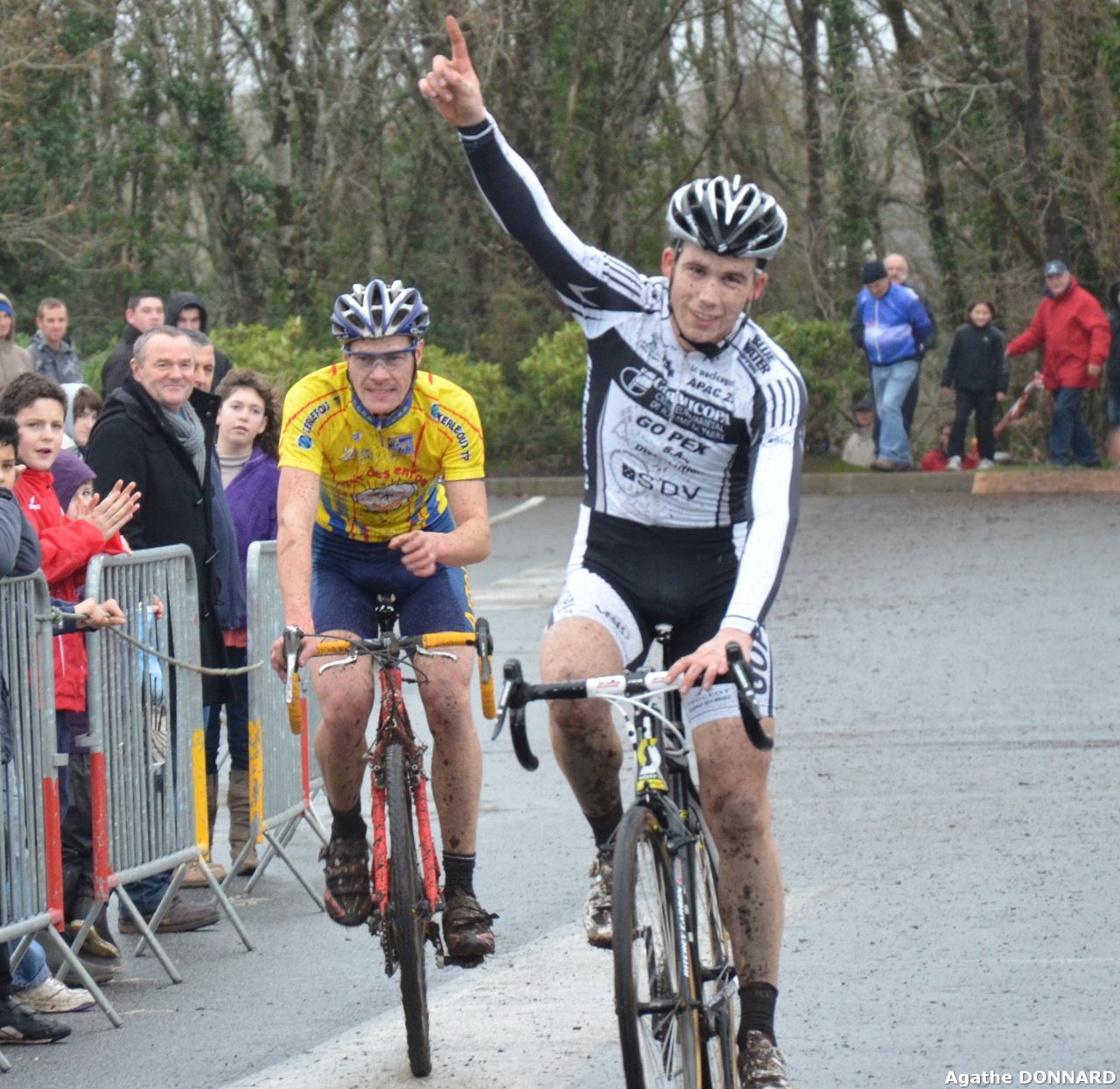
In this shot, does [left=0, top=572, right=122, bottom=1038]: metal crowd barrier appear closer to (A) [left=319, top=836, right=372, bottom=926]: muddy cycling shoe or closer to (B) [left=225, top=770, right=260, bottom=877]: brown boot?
(A) [left=319, top=836, right=372, bottom=926]: muddy cycling shoe

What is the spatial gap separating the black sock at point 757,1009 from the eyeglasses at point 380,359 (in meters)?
2.15

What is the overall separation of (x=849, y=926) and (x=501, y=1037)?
1657 millimetres

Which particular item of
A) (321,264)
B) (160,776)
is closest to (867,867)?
(160,776)

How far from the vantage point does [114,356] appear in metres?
13.4

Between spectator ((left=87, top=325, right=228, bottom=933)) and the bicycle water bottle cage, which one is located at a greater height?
spectator ((left=87, top=325, right=228, bottom=933))

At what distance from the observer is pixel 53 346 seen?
15992 millimetres

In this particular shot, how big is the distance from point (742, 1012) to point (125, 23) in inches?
1232

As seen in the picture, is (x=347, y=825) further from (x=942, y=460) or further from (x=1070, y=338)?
(x=942, y=460)

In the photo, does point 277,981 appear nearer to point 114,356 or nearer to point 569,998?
point 569,998

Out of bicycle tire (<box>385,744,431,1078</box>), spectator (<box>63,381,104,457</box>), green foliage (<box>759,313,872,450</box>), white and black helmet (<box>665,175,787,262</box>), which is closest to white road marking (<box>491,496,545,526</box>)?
green foliage (<box>759,313,872,450</box>)

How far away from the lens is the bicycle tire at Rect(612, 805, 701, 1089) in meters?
4.52

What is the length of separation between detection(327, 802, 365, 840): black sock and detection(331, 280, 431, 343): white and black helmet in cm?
142

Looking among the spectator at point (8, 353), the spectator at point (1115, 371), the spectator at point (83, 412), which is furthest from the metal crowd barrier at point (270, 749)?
the spectator at point (1115, 371)

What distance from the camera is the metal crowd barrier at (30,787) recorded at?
650cm
